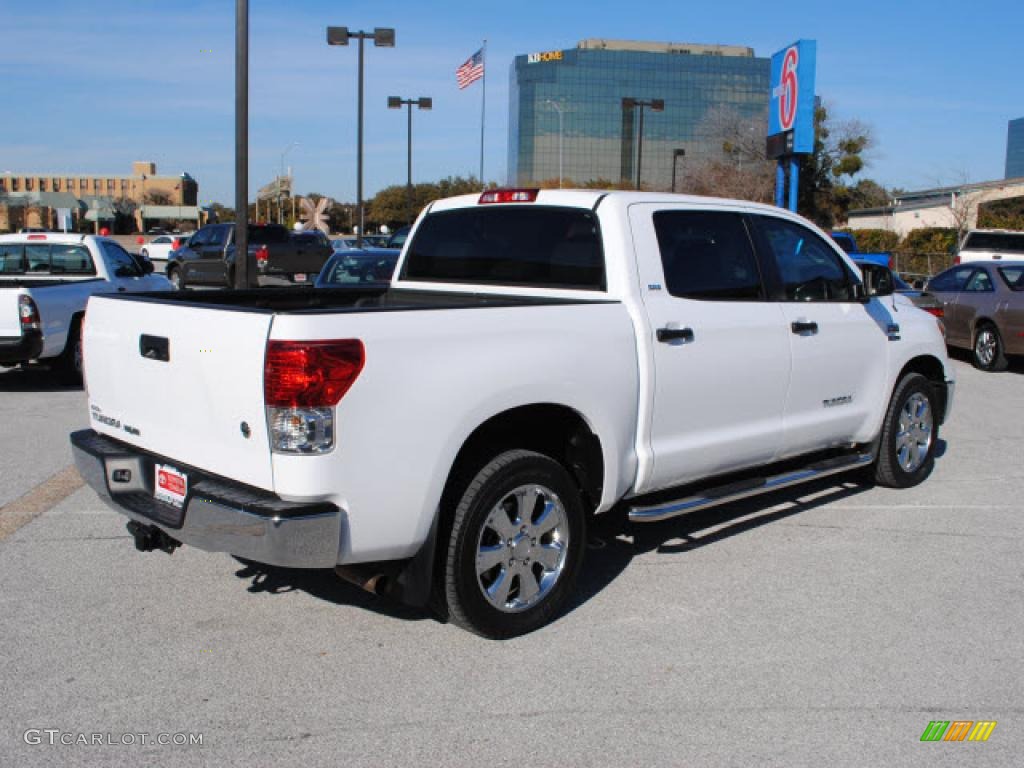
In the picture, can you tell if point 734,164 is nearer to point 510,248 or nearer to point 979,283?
point 979,283

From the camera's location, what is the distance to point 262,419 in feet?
12.1

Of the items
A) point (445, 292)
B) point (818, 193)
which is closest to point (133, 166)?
point (818, 193)

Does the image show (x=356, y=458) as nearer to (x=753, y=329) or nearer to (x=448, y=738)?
(x=448, y=738)

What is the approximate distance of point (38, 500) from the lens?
6605 mm

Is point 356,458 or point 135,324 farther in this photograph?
point 135,324

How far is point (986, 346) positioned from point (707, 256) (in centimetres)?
1046

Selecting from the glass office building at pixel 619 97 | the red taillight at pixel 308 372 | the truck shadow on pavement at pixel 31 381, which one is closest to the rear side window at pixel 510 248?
the red taillight at pixel 308 372

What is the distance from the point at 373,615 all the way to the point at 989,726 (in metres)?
2.63

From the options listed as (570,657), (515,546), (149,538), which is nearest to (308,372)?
(515,546)

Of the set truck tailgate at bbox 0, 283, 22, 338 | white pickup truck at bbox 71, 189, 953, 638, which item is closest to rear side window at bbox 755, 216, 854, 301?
white pickup truck at bbox 71, 189, 953, 638

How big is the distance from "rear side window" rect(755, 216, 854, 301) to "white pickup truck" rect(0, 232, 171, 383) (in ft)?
25.7

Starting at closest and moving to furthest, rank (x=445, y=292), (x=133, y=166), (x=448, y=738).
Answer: (x=448, y=738) < (x=445, y=292) < (x=133, y=166)

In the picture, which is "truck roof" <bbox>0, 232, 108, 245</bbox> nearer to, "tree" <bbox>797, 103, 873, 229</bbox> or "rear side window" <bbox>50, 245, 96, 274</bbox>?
"rear side window" <bbox>50, 245, 96, 274</bbox>

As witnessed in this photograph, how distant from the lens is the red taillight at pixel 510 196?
18.0ft
